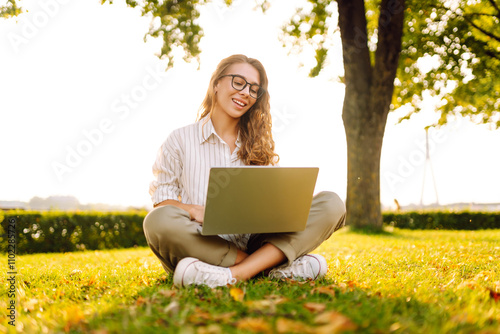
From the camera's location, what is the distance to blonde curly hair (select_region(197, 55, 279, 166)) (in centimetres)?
298

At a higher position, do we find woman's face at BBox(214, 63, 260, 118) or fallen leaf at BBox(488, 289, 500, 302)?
woman's face at BBox(214, 63, 260, 118)

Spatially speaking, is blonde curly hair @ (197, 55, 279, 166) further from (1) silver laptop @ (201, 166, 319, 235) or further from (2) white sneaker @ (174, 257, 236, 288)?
(2) white sneaker @ (174, 257, 236, 288)

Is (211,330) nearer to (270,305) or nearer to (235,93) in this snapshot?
(270,305)

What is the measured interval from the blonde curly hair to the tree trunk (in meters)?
6.12

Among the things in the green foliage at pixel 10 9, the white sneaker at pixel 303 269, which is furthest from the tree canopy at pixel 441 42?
the white sneaker at pixel 303 269

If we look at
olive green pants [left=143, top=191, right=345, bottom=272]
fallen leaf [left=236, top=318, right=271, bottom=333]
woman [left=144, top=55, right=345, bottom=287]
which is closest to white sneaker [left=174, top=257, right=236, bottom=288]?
woman [left=144, top=55, right=345, bottom=287]

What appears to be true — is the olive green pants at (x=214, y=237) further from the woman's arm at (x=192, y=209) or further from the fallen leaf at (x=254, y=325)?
the fallen leaf at (x=254, y=325)

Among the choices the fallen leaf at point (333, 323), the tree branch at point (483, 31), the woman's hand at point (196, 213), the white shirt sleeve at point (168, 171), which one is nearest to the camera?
the fallen leaf at point (333, 323)

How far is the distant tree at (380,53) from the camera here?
28.7 feet

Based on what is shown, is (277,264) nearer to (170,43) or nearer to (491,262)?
(491,262)

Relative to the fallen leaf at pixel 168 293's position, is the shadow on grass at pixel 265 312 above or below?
above

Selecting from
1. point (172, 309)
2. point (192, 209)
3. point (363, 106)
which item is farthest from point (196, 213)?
point (363, 106)

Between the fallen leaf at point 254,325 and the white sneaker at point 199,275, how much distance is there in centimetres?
87

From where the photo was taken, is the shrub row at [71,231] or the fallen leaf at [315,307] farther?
the shrub row at [71,231]
